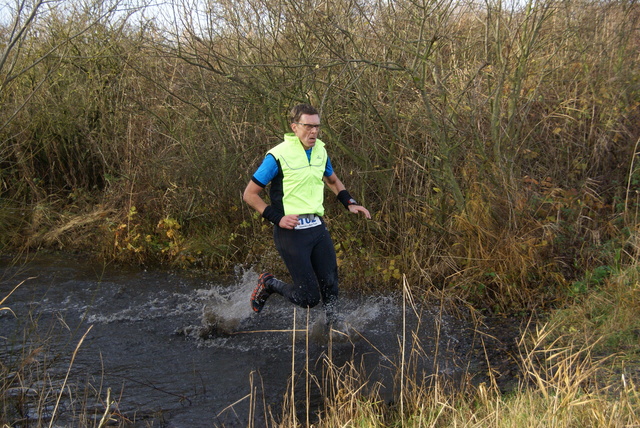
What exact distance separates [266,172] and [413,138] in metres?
3.18

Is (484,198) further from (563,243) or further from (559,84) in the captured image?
(559,84)

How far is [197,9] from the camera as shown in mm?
8273

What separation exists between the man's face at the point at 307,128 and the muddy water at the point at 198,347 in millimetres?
1401

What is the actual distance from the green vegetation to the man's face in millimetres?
1439

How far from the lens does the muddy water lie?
4.73 metres

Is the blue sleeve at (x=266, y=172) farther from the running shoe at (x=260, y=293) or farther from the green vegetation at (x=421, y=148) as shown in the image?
the green vegetation at (x=421, y=148)

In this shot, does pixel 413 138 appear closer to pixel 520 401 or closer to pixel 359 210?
pixel 359 210

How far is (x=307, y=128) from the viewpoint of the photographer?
528 centimetres

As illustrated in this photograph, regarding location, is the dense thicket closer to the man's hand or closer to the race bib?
the man's hand

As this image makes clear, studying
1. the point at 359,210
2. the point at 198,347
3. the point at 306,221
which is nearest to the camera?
the point at 306,221

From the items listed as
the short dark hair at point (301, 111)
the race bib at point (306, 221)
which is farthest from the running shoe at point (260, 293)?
the short dark hair at point (301, 111)

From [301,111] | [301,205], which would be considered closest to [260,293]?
[301,205]

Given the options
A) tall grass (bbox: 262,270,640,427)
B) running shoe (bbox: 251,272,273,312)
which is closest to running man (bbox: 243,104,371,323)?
running shoe (bbox: 251,272,273,312)

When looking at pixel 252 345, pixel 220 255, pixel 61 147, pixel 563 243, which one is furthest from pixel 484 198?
pixel 61 147
